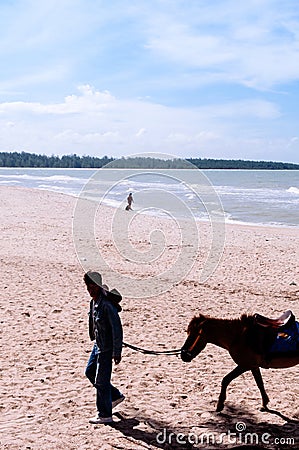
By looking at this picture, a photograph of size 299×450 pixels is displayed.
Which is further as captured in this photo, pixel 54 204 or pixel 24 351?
pixel 54 204

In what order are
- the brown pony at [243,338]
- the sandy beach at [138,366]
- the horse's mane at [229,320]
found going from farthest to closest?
the horse's mane at [229,320]
the brown pony at [243,338]
the sandy beach at [138,366]

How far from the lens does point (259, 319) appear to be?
562cm

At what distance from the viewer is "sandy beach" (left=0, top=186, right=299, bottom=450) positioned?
5.44 meters

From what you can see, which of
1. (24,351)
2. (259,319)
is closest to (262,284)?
(24,351)

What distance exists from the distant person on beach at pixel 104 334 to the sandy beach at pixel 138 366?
0.81 feet

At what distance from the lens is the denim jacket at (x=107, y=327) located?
17.9 feet

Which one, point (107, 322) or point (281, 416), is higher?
point (107, 322)

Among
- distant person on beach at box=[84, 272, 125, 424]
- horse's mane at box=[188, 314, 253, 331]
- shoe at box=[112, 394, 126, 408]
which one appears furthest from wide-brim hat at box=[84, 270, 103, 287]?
shoe at box=[112, 394, 126, 408]

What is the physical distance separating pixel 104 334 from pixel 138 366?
85.9 inches

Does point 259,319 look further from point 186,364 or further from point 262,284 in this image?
point 262,284

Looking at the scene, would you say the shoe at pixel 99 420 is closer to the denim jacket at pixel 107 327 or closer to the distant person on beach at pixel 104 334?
the distant person on beach at pixel 104 334

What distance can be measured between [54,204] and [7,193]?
10.3 m

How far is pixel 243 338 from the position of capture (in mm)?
5613

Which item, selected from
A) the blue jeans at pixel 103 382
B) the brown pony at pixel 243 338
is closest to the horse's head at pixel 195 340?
the brown pony at pixel 243 338
